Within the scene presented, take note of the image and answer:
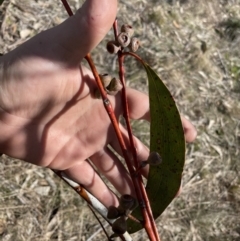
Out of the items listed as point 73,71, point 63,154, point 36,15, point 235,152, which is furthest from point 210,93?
point 73,71

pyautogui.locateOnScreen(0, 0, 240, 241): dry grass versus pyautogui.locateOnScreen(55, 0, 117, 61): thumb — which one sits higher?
pyautogui.locateOnScreen(55, 0, 117, 61): thumb

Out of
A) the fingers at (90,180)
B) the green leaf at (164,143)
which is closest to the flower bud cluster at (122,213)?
the green leaf at (164,143)

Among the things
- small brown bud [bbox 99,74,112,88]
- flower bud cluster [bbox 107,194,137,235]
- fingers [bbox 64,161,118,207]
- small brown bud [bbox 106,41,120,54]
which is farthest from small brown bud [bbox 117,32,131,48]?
fingers [bbox 64,161,118,207]

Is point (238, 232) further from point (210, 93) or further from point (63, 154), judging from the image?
point (63, 154)

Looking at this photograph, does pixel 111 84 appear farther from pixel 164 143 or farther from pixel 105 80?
pixel 164 143

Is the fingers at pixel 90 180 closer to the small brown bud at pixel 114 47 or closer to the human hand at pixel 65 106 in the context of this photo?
the human hand at pixel 65 106

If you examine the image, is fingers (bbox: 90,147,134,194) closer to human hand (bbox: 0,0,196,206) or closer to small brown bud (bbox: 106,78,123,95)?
human hand (bbox: 0,0,196,206)
